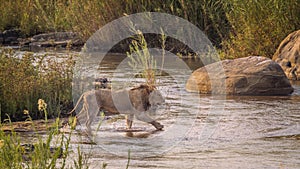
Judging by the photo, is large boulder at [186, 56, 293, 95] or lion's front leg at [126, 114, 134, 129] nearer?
lion's front leg at [126, 114, 134, 129]

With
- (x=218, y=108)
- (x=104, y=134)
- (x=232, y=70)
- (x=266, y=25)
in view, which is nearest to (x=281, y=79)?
(x=232, y=70)

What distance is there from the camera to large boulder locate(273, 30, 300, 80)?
43.5 ft

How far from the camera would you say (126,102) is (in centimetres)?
872

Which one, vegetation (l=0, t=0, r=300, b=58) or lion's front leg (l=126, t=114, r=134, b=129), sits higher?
vegetation (l=0, t=0, r=300, b=58)

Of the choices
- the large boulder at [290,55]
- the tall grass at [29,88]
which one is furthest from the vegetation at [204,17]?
the tall grass at [29,88]

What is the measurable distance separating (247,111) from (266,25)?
16.8 ft

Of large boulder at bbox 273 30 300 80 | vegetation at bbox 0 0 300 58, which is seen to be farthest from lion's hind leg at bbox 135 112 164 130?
vegetation at bbox 0 0 300 58

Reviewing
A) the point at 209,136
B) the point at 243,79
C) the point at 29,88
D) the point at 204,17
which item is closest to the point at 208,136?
the point at 209,136

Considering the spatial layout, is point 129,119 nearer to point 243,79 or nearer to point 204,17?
point 243,79

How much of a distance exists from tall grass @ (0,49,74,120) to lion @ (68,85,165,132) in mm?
987

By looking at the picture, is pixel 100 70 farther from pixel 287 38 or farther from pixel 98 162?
pixel 98 162

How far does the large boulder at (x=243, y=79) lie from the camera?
11.6 meters

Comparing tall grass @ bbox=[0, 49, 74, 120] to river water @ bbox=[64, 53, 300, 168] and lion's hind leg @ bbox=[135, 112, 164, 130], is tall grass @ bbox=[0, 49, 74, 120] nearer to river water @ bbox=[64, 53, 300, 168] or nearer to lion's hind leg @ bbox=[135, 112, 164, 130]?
river water @ bbox=[64, 53, 300, 168]

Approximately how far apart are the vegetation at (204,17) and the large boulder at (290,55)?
75 cm
